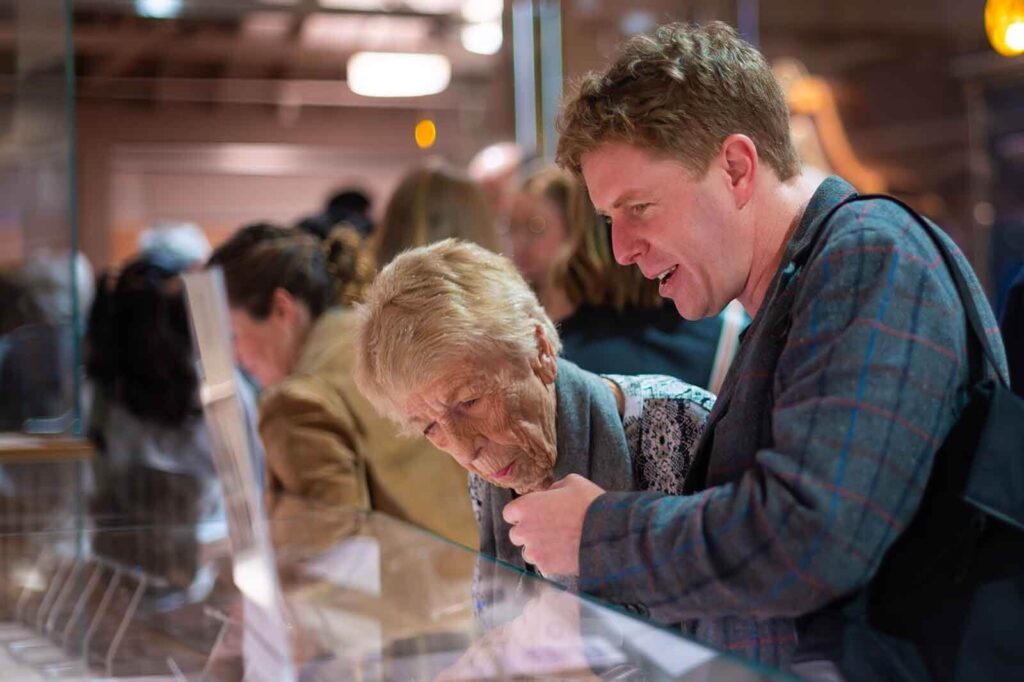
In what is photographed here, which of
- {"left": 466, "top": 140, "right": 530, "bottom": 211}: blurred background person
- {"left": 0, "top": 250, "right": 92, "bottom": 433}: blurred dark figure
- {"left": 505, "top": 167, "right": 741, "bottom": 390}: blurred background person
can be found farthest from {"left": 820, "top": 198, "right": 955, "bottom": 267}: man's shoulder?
{"left": 466, "top": 140, "right": 530, "bottom": 211}: blurred background person

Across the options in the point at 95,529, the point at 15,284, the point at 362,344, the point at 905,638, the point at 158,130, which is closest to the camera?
the point at 905,638

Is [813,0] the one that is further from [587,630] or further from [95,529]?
[587,630]

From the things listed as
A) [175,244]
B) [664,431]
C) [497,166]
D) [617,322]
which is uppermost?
[497,166]

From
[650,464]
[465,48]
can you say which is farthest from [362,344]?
[465,48]

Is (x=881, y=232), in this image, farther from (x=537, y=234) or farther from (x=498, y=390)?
(x=537, y=234)

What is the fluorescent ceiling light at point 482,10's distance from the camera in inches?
210

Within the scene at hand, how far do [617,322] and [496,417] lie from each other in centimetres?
91

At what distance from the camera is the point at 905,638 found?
130cm

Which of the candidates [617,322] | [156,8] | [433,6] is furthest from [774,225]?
[433,6]

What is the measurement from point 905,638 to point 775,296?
0.35 metres

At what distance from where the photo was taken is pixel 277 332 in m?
3.14

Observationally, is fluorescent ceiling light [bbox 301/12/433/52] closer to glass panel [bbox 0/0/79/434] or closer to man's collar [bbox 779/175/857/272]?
glass panel [bbox 0/0/79/434]

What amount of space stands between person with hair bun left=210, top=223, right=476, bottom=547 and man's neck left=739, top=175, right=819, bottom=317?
97cm

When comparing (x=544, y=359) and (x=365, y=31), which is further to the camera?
(x=365, y=31)
